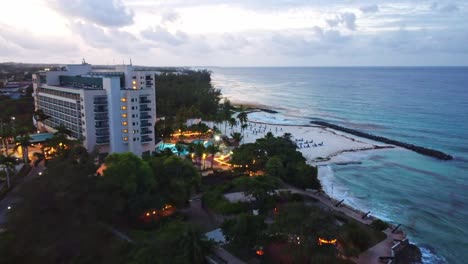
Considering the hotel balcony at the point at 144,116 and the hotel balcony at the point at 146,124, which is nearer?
the hotel balcony at the point at 144,116

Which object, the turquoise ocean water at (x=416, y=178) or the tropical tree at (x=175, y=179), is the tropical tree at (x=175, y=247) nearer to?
the tropical tree at (x=175, y=179)

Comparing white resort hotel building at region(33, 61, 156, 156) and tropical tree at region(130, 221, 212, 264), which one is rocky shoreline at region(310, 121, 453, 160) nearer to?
white resort hotel building at region(33, 61, 156, 156)

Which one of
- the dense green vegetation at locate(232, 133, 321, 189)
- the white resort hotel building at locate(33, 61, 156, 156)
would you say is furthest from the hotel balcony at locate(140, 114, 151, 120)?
the dense green vegetation at locate(232, 133, 321, 189)

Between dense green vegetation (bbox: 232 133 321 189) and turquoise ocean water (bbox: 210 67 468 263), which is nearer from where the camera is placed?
turquoise ocean water (bbox: 210 67 468 263)

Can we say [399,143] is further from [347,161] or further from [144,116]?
[144,116]

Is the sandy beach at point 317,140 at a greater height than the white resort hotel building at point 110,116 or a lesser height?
lesser

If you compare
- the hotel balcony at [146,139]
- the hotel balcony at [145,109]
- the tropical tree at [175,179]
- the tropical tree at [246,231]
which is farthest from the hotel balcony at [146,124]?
the tropical tree at [246,231]

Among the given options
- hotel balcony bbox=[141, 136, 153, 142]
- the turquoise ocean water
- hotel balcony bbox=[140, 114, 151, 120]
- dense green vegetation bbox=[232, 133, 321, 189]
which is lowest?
the turquoise ocean water
